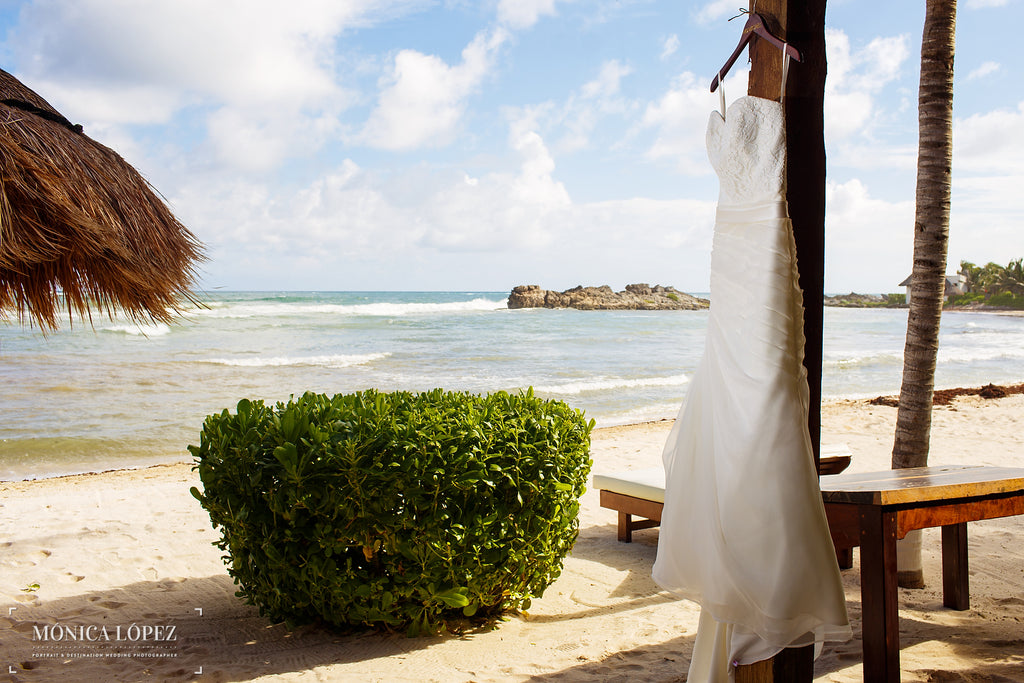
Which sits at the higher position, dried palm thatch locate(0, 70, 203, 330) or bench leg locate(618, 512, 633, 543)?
dried palm thatch locate(0, 70, 203, 330)

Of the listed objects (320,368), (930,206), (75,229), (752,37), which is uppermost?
(752,37)

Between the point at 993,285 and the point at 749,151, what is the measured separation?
52854 millimetres

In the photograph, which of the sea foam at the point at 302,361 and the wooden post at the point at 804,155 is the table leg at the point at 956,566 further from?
the sea foam at the point at 302,361

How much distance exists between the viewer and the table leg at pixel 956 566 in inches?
142

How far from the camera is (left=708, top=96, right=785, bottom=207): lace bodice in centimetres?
196

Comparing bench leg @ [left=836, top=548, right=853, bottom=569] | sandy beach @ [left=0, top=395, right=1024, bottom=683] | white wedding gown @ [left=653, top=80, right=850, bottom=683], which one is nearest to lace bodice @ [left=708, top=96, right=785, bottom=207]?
white wedding gown @ [left=653, top=80, right=850, bottom=683]

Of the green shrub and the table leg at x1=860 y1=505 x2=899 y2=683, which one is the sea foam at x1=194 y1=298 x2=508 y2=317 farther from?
the table leg at x1=860 y1=505 x2=899 y2=683

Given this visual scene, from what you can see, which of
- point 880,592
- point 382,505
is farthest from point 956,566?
point 382,505

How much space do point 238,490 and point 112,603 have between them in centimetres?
146

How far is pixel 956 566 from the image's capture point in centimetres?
362

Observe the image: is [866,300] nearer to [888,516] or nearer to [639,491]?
[639,491]

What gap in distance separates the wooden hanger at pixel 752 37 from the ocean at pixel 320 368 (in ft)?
9.21

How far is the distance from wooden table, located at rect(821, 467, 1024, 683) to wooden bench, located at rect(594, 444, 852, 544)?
115 cm

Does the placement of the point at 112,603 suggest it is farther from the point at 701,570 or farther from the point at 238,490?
the point at 701,570
